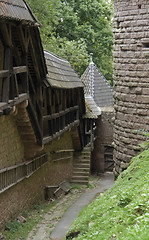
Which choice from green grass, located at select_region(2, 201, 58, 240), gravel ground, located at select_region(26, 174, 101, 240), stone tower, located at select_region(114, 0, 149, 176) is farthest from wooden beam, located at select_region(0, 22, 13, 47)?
gravel ground, located at select_region(26, 174, 101, 240)

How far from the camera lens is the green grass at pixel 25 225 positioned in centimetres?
1183

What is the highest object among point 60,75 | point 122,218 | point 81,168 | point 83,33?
point 83,33

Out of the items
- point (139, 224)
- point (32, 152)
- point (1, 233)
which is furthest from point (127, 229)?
point (32, 152)

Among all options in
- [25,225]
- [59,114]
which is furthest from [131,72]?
[25,225]

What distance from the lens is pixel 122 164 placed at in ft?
38.5

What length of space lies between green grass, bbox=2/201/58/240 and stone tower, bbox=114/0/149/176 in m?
3.40

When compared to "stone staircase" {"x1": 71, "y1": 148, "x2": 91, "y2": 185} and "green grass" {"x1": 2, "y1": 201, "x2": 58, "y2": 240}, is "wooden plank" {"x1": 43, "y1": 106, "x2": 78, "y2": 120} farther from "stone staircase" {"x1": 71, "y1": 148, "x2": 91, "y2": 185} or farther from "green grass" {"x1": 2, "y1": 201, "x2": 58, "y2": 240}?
"stone staircase" {"x1": 71, "y1": 148, "x2": 91, "y2": 185}

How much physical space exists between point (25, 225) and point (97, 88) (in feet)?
49.5

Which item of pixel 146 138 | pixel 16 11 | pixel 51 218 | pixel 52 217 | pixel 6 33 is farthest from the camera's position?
pixel 52 217

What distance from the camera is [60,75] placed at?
15.2 m

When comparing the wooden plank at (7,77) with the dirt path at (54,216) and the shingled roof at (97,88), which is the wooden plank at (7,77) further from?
the shingled roof at (97,88)

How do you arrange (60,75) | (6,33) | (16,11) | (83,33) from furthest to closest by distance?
(83,33) → (60,75) → (6,33) → (16,11)

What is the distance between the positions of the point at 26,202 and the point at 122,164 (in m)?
4.11

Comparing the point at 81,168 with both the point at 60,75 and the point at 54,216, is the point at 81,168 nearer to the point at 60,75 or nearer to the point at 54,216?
the point at 54,216
